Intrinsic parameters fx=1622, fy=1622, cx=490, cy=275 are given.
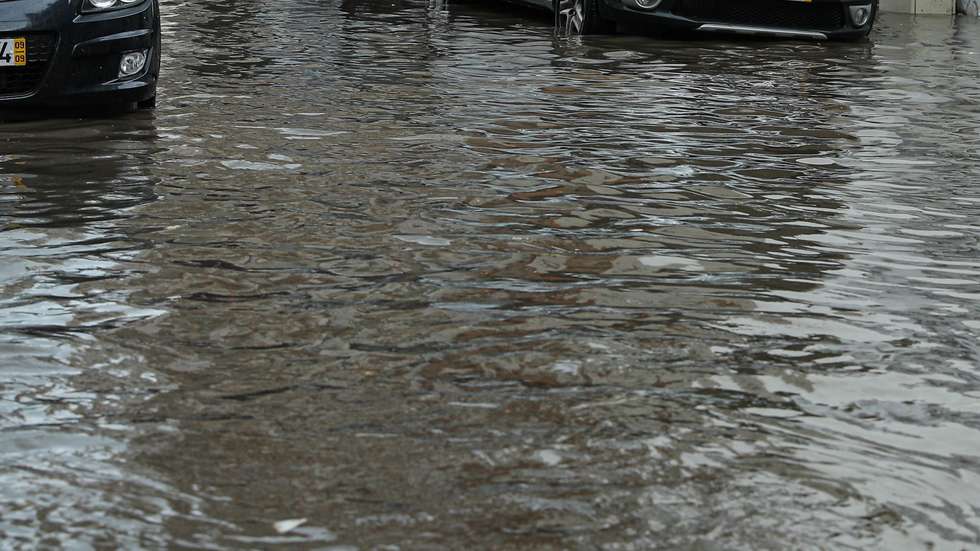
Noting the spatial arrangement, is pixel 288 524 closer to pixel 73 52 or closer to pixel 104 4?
pixel 73 52

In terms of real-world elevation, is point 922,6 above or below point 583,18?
below

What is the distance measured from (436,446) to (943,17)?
16.0m

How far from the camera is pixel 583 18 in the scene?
1417 cm

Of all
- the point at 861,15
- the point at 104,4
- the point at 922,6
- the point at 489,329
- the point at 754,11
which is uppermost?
the point at 104,4

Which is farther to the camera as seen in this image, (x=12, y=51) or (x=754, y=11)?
(x=754, y=11)

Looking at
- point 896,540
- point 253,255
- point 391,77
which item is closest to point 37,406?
point 253,255

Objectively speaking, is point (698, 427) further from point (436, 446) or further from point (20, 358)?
point (20, 358)

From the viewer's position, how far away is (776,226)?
6.09m

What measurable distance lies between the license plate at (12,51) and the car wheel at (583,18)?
6620 mm

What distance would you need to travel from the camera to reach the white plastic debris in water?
3096mm

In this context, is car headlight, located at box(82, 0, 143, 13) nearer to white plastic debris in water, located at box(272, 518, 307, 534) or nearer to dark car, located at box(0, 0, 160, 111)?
dark car, located at box(0, 0, 160, 111)

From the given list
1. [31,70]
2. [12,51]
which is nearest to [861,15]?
[31,70]

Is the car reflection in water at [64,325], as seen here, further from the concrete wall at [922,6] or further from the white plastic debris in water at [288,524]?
the concrete wall at [922,6]

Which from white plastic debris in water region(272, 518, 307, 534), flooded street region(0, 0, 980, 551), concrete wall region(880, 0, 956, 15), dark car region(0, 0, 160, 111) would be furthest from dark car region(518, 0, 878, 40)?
white plastic debris in water region(272, 518, 307, 534)
